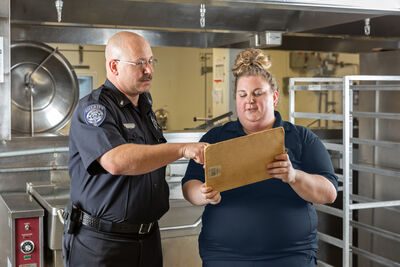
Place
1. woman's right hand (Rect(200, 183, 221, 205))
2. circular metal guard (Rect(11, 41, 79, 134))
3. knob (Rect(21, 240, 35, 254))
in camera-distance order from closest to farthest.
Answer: woman's right hand (Rect(200, 183, 221, 205))
knob (Rect(21, 240, 35, 254))
circular metal guard (Rect(11, 41, 79, 134))

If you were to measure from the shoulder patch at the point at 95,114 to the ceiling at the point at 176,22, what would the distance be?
2.42 meters

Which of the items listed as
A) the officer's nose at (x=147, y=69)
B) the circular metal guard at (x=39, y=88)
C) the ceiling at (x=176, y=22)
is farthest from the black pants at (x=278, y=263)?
the circular metal guard at (x=39, y=88)

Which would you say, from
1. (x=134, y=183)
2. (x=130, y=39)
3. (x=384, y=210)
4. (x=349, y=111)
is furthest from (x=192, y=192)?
(x=384, y=210)

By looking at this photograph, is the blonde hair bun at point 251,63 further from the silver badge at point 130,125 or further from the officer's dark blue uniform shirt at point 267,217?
the silver badge at point 130,125

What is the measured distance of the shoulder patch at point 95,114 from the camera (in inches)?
75.4

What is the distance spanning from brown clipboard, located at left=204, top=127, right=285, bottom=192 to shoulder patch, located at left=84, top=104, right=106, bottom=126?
557 millimetres

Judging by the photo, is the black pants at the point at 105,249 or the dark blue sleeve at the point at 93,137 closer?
the dark blue sleeve at the point at 93,137

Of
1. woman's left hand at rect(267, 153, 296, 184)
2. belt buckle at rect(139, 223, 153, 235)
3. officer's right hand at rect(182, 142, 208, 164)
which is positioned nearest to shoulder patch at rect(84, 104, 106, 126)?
officer's right hand at rect(182, 142, 208, 164)

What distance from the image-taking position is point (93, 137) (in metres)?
1.88

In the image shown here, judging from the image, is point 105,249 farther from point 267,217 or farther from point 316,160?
point 316,160

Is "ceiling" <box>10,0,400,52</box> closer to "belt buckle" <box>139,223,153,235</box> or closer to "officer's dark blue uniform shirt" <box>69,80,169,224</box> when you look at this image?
"officer's dark blue uniform shirt" <box>69,80,169,224</box>

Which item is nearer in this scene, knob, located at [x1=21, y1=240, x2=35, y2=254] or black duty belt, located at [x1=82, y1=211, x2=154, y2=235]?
black duty belt, located at [x1=82, y1=211, x2=154, y2=235]

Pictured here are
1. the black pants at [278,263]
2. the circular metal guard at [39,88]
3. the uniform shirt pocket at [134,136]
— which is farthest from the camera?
the circular metal guard at [39,88]

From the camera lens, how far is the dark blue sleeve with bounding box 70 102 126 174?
186cm
